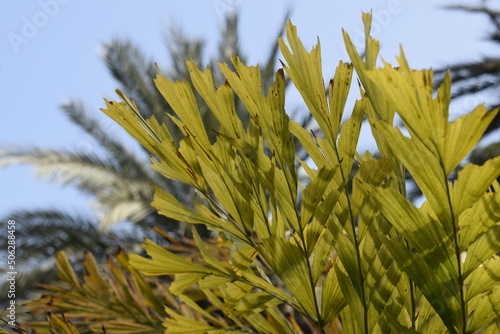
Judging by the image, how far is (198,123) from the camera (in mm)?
760

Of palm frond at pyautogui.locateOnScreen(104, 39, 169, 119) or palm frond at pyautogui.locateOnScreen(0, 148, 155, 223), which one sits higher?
palm frond at pyautogui.locateOnScreen(104, 39, 169, 119)

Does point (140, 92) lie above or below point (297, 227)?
above

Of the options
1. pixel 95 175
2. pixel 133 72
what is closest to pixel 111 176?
pixel 95 175

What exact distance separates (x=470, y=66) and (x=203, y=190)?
7.03 metres

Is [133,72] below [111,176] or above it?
above

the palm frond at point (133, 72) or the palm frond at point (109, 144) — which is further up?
the palm frond at point (133, 72)

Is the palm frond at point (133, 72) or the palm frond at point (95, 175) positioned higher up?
the palm frond at point (133, 72)

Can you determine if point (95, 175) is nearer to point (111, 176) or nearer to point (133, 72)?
point (111, 176)

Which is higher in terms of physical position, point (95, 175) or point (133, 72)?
point (133, 72)

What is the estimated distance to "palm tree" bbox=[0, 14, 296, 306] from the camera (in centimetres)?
678

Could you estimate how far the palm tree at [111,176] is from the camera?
6777 mm

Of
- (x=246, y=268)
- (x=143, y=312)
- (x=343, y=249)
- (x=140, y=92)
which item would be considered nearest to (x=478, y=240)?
(x=343, y=249)

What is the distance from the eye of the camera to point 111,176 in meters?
7.26

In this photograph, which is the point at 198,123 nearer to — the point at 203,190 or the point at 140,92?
the point at 203,190
